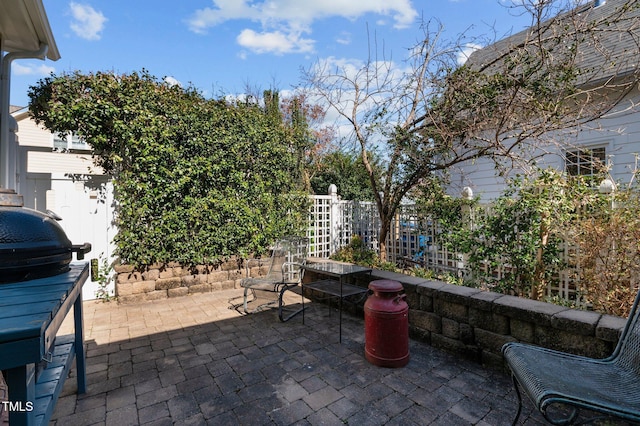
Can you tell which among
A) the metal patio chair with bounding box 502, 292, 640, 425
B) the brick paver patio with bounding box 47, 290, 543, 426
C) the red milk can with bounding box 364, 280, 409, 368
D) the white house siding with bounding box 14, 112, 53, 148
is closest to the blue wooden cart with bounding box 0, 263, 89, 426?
the brick paver patio with bounding box 47, 290, 543, 426

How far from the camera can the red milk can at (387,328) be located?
273 centimetres

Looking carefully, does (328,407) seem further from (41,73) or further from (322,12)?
(322,12)

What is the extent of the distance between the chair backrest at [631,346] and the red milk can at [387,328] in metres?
1.39

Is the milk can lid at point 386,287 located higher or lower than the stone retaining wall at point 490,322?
higher

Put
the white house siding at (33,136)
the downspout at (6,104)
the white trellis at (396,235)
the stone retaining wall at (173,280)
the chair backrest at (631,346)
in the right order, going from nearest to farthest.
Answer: the chair backrest at (631,346), the downspout at (6,104), the white trellis at (396,235), the stone retaining wall at (173,280), the white house siding at (33,136)

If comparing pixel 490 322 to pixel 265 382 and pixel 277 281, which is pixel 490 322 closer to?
pixel 265 382

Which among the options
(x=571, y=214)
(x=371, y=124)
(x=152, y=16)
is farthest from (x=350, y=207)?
(x=152, y=16)

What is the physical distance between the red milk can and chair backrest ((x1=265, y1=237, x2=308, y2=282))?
5.85ft

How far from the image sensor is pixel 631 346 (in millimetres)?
1730

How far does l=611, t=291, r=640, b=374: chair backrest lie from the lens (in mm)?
1678

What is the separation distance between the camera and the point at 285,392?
2.39 metres

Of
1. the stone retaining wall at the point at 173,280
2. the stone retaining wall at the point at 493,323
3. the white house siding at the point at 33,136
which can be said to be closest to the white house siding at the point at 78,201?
the stone retaining wall at the point at 173,280

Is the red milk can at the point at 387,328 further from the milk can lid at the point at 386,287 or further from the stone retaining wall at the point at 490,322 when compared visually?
the stone retaining wall at the point at 490,322

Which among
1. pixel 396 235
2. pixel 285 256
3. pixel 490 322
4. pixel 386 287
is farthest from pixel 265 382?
pixel 396 235
